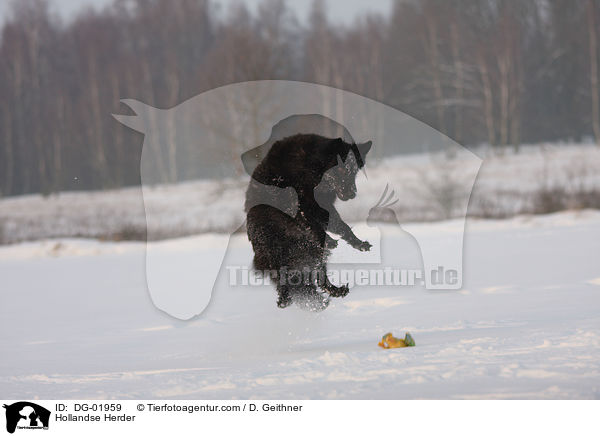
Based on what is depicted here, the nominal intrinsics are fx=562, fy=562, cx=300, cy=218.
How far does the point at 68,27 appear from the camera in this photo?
16641mm

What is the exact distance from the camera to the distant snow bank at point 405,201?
1011 cm

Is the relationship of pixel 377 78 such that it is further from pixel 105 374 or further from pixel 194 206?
pixel 105 374

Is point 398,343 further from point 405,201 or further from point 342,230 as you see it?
point 405,201

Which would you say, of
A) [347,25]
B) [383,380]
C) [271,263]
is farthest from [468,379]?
[347,25]

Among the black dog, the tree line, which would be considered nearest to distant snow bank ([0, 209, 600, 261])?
the tree line

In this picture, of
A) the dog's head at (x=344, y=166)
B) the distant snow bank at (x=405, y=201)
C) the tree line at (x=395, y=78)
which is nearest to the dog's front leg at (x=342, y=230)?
the dog's head at (x=344, y=166)

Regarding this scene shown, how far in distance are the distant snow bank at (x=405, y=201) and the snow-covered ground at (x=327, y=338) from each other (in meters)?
2.65

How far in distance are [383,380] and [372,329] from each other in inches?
60.7

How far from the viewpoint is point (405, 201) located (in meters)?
10.9

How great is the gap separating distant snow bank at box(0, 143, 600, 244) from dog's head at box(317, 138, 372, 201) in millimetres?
5372

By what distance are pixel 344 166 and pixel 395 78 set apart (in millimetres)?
11484
